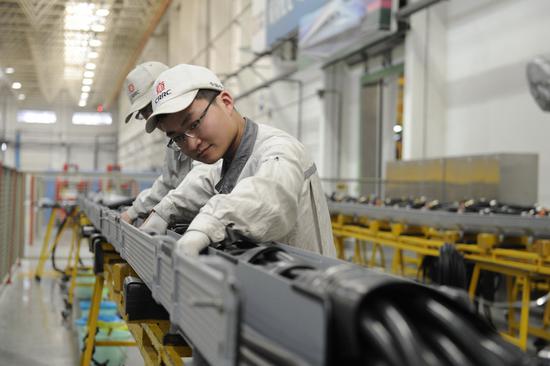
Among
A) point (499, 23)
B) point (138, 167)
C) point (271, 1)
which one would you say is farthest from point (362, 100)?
point (138, 167)

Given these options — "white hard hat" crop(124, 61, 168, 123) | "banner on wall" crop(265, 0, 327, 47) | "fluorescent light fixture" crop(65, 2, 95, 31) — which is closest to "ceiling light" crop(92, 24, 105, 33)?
"fluorescent light fixture" crop(65, 2, 95, 31)

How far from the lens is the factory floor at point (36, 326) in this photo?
4840 mm

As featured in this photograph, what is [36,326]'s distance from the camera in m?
5.87

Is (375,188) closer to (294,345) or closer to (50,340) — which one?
(50,340)

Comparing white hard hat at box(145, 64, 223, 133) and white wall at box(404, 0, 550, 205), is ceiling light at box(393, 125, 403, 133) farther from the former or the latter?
white hard hat at box(145, 64, 223, 133)

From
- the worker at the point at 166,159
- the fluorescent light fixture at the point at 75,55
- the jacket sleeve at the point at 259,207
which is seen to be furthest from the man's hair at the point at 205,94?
the fluorescent light fixture at the point at 75,55

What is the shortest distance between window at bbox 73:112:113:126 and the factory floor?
75.2ft

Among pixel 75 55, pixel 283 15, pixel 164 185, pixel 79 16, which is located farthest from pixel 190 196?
pixel 75 55

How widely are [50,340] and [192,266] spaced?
474 cm

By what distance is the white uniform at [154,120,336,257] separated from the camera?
1564mm

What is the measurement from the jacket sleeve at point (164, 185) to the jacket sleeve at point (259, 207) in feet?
5.33

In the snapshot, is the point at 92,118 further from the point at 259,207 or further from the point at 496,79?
the point at 259,207

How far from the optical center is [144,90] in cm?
295

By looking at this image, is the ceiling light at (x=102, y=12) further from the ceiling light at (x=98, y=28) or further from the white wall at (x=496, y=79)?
the white wall at (x=496, y=79)
